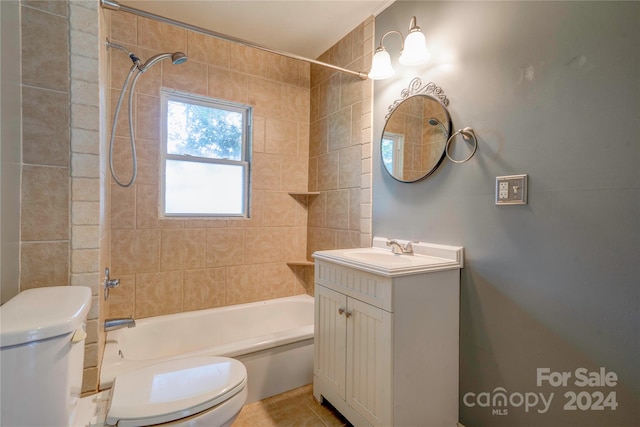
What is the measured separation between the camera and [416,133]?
1.75m

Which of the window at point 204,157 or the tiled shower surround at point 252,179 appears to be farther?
the window at point 204,157

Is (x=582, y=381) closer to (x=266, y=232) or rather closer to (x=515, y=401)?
(x=515, y=401)

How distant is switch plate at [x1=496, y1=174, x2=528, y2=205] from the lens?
49.8 inches

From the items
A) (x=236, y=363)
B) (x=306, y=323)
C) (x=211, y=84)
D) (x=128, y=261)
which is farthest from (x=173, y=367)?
(x=211, y=84)

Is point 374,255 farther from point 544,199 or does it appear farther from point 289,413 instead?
point 289,413

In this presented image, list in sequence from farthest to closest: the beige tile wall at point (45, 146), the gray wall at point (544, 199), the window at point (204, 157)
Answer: the window at point (204, 157)
the beige tile wall at point (45, 146)
the gray wall at point (544, 199)

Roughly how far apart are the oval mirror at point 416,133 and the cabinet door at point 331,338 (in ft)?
2.70

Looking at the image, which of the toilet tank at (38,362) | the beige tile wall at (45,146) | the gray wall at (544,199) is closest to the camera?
the toilet tank at (38,362)

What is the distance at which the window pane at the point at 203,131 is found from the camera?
7.36ft

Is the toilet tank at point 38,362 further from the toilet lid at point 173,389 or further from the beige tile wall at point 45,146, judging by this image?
the beige tile wall at point 45,146

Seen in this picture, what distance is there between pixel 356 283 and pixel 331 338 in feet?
1.33

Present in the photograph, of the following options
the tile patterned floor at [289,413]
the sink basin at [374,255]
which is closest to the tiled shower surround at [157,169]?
the sink basin at [374,255]

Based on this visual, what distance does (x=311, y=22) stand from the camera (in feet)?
7.20

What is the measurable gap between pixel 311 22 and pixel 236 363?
7.38 feet
